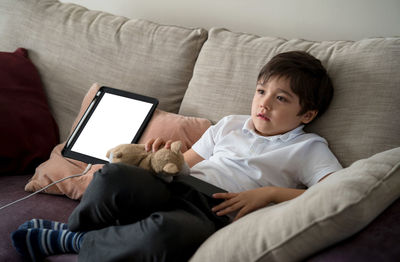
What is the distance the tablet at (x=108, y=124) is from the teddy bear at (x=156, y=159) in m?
0.36

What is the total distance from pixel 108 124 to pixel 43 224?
1.63ft

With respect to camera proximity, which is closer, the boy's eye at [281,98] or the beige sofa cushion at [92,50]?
the boy's eye at [281,98]

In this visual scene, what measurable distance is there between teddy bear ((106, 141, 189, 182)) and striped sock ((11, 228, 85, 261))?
24cm

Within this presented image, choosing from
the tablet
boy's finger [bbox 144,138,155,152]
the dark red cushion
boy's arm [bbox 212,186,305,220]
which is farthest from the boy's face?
the dark red cushion

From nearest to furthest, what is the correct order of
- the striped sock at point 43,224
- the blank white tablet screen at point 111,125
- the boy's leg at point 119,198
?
the boy's leg at point 119,198 → the striped sock at point 43,224 → the blank white tablet screen at point 111,125

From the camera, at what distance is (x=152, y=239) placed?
876 millimetres

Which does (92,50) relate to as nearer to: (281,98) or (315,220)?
(281,98)

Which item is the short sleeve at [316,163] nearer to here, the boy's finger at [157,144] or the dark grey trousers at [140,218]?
the dark grey trousers at [140,218]

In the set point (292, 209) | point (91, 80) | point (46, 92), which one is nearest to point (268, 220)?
point (292, 209)

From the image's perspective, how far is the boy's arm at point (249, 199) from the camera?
3.50ft

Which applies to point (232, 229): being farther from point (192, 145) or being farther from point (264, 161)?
point (192, 145)

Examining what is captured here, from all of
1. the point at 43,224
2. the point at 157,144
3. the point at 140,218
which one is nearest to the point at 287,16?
the point at 157,144

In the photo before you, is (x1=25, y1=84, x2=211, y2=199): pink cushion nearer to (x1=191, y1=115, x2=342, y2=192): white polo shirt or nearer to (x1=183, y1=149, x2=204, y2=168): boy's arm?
(x1=183, y1=149, x2=204, y2=168): boy's arm

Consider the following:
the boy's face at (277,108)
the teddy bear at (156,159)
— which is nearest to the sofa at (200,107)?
the boy's face at (277,108)
